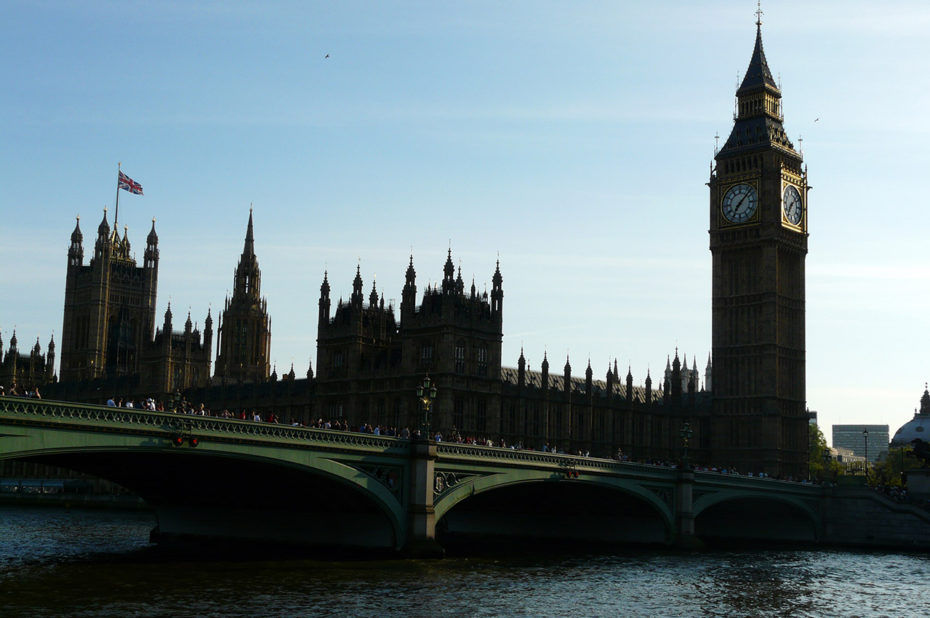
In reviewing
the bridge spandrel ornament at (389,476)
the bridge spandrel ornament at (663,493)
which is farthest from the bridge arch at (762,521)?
the bridge spandrel ornament at (389,476)

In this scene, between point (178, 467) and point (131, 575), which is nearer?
point (131, 575)

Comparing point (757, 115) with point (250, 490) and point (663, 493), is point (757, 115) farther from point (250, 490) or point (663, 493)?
point (250, 490)

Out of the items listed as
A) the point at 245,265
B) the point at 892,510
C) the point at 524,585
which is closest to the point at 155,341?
the point at 245,265

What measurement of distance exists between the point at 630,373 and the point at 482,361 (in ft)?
82.5

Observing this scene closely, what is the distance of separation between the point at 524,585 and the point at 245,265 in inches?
5675

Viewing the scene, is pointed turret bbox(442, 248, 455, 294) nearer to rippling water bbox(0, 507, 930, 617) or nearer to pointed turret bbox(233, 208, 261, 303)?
rippling water bbox(0, 507, 930, 617)

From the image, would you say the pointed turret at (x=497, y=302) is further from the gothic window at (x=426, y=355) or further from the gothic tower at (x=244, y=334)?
the gothic tower at (x=244, y=334)

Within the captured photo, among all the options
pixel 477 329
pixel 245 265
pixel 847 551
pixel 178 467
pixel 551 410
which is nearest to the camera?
pixel 178 467

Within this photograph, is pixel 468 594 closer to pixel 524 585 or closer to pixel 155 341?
pixel 524 585

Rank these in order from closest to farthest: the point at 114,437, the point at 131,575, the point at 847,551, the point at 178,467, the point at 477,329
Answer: the point at 114,437, the point at 131,575, the point at 178,467, the point at 847,551, the point at 477,329

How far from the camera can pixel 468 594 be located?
158 feet

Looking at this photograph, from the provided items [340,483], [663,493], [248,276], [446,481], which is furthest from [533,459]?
[248,276]

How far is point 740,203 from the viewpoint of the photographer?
126062mm

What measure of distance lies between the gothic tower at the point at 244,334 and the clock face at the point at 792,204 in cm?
9117
